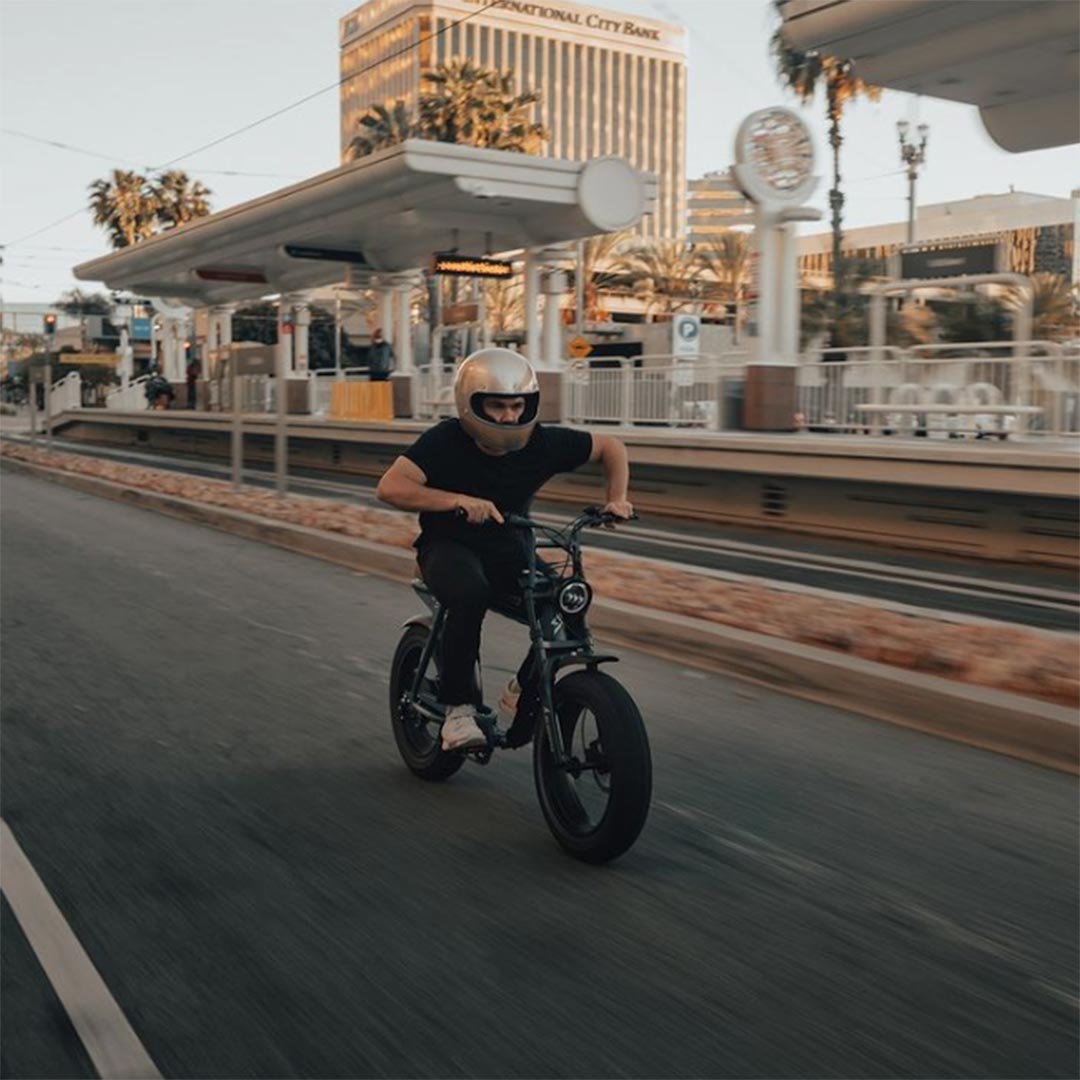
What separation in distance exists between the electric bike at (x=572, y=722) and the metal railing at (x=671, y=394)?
47.3 feet

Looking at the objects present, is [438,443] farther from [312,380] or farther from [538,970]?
[312,380]

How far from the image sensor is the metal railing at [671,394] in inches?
750

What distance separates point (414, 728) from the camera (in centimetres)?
555

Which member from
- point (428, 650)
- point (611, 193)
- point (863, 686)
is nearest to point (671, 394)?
point (611, 193)

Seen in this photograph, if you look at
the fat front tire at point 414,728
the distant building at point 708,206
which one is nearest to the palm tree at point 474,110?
the fat front tire at point 414,728

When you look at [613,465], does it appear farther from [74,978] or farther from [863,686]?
[863,686]

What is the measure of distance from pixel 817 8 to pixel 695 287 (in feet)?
193

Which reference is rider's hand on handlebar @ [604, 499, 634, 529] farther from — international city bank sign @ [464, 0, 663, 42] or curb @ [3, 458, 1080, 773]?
international city bank sign @ [464, 0, 663, 42]

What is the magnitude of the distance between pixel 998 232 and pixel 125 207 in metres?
43.0

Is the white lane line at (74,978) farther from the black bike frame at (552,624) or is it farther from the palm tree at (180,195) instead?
the palm tree at (180,195)

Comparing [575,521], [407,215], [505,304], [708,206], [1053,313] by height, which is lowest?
[575,521]

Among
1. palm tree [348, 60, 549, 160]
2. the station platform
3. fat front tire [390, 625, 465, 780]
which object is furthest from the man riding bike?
palm tree [348, 60, 549, 160]

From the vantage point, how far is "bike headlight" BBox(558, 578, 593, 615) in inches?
179

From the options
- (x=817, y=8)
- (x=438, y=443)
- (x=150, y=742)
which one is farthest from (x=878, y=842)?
(x=817, y=8)
